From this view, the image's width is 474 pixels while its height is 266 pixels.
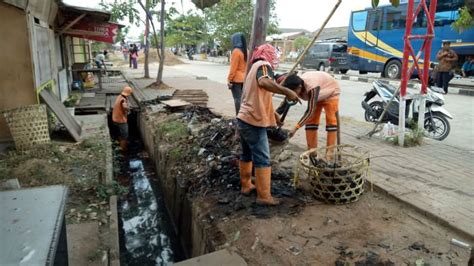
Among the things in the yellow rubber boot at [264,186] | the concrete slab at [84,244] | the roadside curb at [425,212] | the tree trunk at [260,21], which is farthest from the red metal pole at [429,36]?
the concrete slab at [84,244]

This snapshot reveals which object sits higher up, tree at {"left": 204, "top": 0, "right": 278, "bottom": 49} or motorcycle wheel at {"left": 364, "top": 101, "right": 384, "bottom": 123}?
tree at {"left": 204, "top": 0, "right": 278, "bottom": 49}

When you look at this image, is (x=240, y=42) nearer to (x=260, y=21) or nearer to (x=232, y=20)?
(x=260, y=21)

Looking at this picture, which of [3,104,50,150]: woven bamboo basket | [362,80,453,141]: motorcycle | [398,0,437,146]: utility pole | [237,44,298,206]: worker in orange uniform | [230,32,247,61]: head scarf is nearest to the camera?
[237,44,298,206]: worker in orange uniform

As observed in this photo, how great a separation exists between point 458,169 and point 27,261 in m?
4.95

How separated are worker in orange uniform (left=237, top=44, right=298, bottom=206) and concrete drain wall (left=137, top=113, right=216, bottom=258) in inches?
27.5

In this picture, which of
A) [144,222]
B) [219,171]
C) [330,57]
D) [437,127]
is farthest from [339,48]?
[219,171]

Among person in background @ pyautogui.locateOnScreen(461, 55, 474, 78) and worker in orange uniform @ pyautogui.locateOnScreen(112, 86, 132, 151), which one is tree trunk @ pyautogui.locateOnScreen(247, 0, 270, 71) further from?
person in background @ pyautogui.locateOnScreen(461, 55, 474, 78)

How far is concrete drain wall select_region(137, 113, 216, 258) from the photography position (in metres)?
3.76

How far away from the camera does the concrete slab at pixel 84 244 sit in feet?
10.3

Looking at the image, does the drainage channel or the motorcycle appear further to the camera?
the motorcycle

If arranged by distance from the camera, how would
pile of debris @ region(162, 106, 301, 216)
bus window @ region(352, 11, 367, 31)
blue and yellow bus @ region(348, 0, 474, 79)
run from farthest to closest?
1. bus window @ region(352, 11, 367, 31)
2. blue and yellow bus @ region(348, 0, 474, 79)
3. pile of debris @ region(162, 106, 301, 216)

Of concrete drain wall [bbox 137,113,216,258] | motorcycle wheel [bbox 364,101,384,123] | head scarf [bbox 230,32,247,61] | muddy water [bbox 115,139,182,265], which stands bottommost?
muddy water [bbox 115,139,182,265]

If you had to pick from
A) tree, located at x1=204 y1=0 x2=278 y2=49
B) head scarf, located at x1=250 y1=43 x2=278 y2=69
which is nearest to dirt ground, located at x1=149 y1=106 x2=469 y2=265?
head scarf, located at x1=250 y1=43 x2=278 y2=69

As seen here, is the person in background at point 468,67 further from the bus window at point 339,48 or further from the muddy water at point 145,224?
the muddy water at point 145,224
